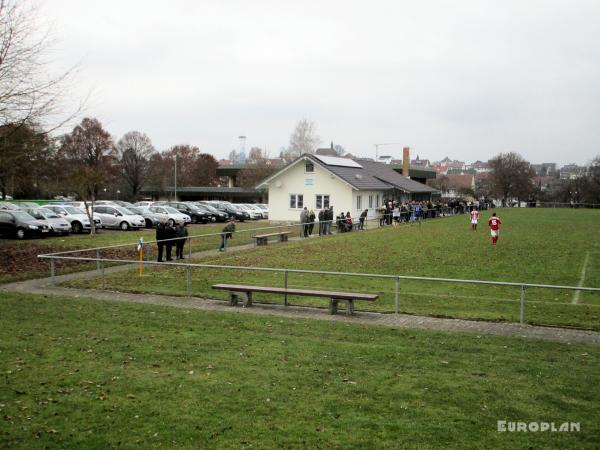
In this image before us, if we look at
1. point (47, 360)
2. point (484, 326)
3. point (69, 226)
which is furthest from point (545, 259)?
point (69, 226)

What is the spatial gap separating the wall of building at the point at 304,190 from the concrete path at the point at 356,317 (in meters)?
30.7

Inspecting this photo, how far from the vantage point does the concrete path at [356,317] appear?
11.3m

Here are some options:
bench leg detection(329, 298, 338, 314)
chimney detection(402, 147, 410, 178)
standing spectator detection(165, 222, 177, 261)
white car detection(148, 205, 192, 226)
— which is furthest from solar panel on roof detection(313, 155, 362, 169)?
bench leg detection(329, 298, 338, 314)

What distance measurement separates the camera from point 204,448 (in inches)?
242

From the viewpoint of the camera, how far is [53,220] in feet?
108

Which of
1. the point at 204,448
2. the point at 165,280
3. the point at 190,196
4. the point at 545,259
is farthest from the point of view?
the point at 190,196

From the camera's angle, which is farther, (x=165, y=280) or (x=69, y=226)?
(x=69, y=226)

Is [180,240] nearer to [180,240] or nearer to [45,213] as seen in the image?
[180,240]

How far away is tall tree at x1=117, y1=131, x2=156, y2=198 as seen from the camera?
86625 millimetres

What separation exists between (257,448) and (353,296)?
6.85m

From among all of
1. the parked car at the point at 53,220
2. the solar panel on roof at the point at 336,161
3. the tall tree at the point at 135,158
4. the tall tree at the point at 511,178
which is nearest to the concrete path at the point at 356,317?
the parked car at the point at 53,220

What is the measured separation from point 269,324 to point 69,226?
25.1m

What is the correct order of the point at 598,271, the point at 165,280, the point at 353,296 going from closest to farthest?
the point at 353,296
the point at 165,280
the point at 598,271

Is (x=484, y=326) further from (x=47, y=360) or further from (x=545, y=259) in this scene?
(x=545, y=259)
